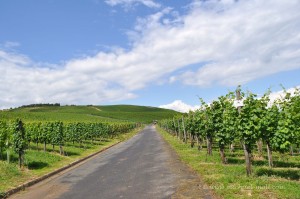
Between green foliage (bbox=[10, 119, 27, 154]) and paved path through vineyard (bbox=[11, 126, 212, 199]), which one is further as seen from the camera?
green foliage (bbox=[10, 119, 27, 154])

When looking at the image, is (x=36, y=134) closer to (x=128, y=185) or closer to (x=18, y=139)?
(x=18, y=139)

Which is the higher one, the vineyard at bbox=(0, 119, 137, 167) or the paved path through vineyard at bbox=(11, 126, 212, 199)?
the vineyard at bbox=(0, 119, 137, 167)

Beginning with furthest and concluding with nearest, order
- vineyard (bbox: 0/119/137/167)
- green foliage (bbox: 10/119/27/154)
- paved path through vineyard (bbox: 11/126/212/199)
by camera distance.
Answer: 1. vineyard (bbox: 0/119/137/167)
2. green foliage (bbox: 10/119/27/154)
3. paved path through vineyard (bbox: 11/126/212/199)

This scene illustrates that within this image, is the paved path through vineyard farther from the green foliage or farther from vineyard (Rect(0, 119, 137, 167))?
vineyard (Rect(0, 119, 137, 167))

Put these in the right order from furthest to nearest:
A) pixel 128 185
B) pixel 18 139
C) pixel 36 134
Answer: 1. pixel 36 134
2. pixel 18 139
3. pixel 128 185

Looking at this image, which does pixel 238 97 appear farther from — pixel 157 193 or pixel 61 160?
pixel 61 160

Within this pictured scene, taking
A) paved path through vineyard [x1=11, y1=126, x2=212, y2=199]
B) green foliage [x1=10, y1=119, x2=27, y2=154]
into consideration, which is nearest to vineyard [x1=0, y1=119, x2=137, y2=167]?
green foliage [x1=10, y1=119, x2=27, y2=154]

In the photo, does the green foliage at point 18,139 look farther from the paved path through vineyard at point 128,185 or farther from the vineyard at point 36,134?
the paved path through vineyard at point 128,185

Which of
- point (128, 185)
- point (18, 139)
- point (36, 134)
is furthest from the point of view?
point (36, 134)

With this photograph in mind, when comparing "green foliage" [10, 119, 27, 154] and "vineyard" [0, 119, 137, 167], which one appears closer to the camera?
"green foliage" [10, 119, 27, 154]

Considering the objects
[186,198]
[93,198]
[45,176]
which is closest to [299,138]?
[186,198]

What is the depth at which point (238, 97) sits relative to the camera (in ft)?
43.7

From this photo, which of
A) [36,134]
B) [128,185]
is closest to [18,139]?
[128,185]

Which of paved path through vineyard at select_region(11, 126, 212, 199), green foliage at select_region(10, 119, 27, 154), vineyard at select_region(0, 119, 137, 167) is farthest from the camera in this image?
vineyard at select_region(0, 119, 137, 167)
